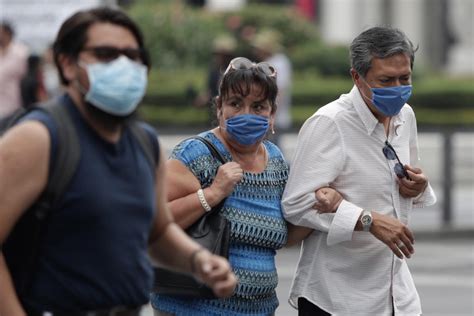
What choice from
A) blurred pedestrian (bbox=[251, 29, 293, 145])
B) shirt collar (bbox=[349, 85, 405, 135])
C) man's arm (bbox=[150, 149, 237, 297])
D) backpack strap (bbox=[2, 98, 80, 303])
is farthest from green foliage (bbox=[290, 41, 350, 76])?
backpack strap (bbox=[2, 98, 80, 303])

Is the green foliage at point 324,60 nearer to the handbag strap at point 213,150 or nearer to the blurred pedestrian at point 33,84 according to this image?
the blurred pedestrian at point 33,84

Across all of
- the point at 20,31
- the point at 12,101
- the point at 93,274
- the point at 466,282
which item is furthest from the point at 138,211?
the point at 20,31

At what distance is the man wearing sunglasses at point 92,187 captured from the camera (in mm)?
3900

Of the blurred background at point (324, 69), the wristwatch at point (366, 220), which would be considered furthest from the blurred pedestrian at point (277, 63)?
the wristwatch at point (366, 220)

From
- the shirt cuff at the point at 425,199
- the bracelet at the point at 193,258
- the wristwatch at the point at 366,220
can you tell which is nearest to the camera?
the bracelet at the point at 193,258

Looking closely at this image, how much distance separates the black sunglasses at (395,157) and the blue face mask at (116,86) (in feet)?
5.60

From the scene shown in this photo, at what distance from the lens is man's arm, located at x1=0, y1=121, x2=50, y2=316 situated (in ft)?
12.7

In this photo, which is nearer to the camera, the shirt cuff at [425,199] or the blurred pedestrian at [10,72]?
the shirt cuff at [425,199]

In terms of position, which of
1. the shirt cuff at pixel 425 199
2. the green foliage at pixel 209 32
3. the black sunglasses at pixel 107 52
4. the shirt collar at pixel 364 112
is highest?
the black sunglasses at pixel 107 52

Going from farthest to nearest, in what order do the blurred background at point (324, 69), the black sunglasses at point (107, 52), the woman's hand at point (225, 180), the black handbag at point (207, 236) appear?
1. the blurred background at point (324, 69)
2. the woman's hand at point (225, 180)
3. the black handbag at point (207, 236)
4. the black sunglasses at point (107, 52)

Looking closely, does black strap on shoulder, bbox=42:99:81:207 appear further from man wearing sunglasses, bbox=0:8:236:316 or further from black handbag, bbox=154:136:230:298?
black handbag, bbox=154:136:230:298

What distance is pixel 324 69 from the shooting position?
1249 inches

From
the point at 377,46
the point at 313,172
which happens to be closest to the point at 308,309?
the point at 313,172

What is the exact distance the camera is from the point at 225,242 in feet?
17.1
